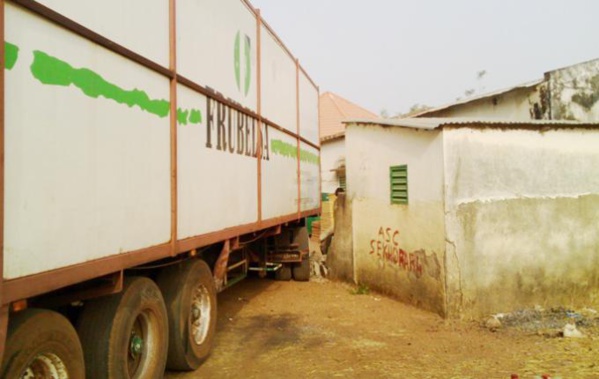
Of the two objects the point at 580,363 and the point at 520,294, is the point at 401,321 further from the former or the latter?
the point at 580,363

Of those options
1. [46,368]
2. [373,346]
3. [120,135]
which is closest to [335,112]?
[373,346]

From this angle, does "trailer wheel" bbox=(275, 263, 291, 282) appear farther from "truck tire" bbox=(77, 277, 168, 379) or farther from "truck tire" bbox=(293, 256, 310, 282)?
"truck tire" bbox=(77, 277, 168, 379)

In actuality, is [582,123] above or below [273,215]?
above

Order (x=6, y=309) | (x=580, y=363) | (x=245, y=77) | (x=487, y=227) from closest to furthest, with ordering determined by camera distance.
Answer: (x=6, y=309)
(x=580, y=363)
(x=245, y=77)
(x=487, y=227)

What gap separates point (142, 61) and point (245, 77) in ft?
8.02

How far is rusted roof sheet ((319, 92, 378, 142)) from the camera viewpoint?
24.4 metres

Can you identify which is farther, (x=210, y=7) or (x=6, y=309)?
(x=210, y=7)

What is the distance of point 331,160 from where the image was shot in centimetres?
2006

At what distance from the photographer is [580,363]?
16.3ft

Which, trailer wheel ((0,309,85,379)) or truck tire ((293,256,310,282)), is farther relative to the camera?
truck tire ((293,256,310,282))

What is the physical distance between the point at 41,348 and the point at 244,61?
157 inches

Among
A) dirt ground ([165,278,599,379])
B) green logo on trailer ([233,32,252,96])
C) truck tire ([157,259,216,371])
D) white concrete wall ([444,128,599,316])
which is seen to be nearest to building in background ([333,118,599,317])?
white concrete wall ([444,128,599,316])

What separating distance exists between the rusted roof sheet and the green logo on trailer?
18.1m

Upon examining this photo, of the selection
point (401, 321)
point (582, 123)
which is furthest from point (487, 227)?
point (582, 123)
